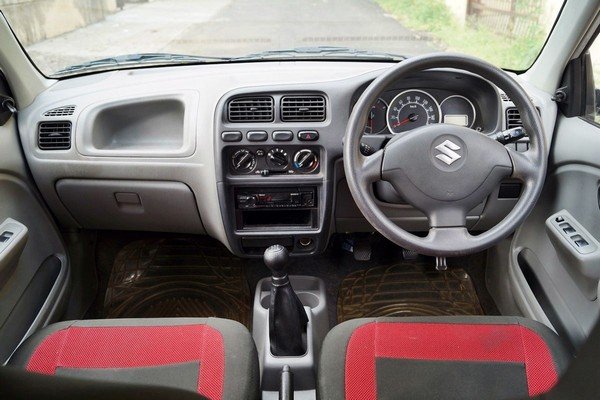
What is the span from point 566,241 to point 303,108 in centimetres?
102

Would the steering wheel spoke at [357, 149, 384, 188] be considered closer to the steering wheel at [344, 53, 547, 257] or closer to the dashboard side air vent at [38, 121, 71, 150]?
the steering wheel at [344, 53, 547, 257]

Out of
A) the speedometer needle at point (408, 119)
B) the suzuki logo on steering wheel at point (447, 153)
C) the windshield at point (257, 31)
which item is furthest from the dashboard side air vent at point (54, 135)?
the suzuki logo on steering wheel at point (447, 153)

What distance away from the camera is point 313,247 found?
221 centimetres

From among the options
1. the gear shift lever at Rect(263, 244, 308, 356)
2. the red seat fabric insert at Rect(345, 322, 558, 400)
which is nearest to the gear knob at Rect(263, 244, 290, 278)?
the gear shift lever at Rect(263, 244, 308, 356)

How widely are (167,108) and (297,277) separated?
0.93 m

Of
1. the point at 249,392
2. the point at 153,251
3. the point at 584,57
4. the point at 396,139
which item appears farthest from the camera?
the point at 153,251

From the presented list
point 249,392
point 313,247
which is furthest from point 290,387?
point 313,247

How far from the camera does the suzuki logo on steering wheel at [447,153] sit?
59.6 inches

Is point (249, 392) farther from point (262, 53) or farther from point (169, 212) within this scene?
point (262, 53)

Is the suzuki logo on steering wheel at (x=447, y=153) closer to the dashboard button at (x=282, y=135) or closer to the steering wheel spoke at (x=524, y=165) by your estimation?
the steering wheel spoke at (x=524, y=165)

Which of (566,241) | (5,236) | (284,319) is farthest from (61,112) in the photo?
(566,241)

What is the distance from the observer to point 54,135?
6.77 feet

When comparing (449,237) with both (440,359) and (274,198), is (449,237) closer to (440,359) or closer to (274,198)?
(440,359)

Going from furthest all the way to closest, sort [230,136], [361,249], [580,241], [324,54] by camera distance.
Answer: [361,249]
[324,54]
[230,136]
[580,241]
